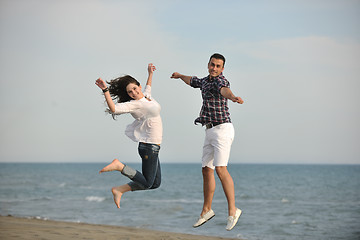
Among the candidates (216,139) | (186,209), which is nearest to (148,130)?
(216,139)

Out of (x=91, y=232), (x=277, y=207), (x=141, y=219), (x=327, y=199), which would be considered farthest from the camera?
(x=327, y=199)

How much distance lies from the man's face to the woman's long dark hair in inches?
42.5

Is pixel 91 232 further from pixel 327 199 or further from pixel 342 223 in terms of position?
pixel 327 199

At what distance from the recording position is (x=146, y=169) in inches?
263

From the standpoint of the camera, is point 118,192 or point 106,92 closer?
point 106,92

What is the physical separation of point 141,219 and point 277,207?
11531mm

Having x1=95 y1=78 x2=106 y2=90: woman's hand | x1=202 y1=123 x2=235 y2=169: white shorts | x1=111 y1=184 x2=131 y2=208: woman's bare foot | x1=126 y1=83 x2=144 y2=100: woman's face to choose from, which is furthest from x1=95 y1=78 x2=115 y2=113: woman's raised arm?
x1=202 y1=123 x2=235 y2=169: white shorts

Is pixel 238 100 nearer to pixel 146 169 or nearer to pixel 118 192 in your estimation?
pixel 146 169

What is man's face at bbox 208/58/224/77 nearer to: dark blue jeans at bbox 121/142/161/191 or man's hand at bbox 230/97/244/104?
man's hand at bbox 230/97/244/104

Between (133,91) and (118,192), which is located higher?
(133,91)

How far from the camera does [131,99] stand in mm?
6852

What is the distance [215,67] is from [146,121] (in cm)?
124

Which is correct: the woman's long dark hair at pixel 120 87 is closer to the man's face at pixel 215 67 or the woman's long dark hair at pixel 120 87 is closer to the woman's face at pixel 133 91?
the woman's face at pixel 133 91

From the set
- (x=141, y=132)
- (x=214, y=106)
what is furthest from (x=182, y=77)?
(x=141, y=132)
